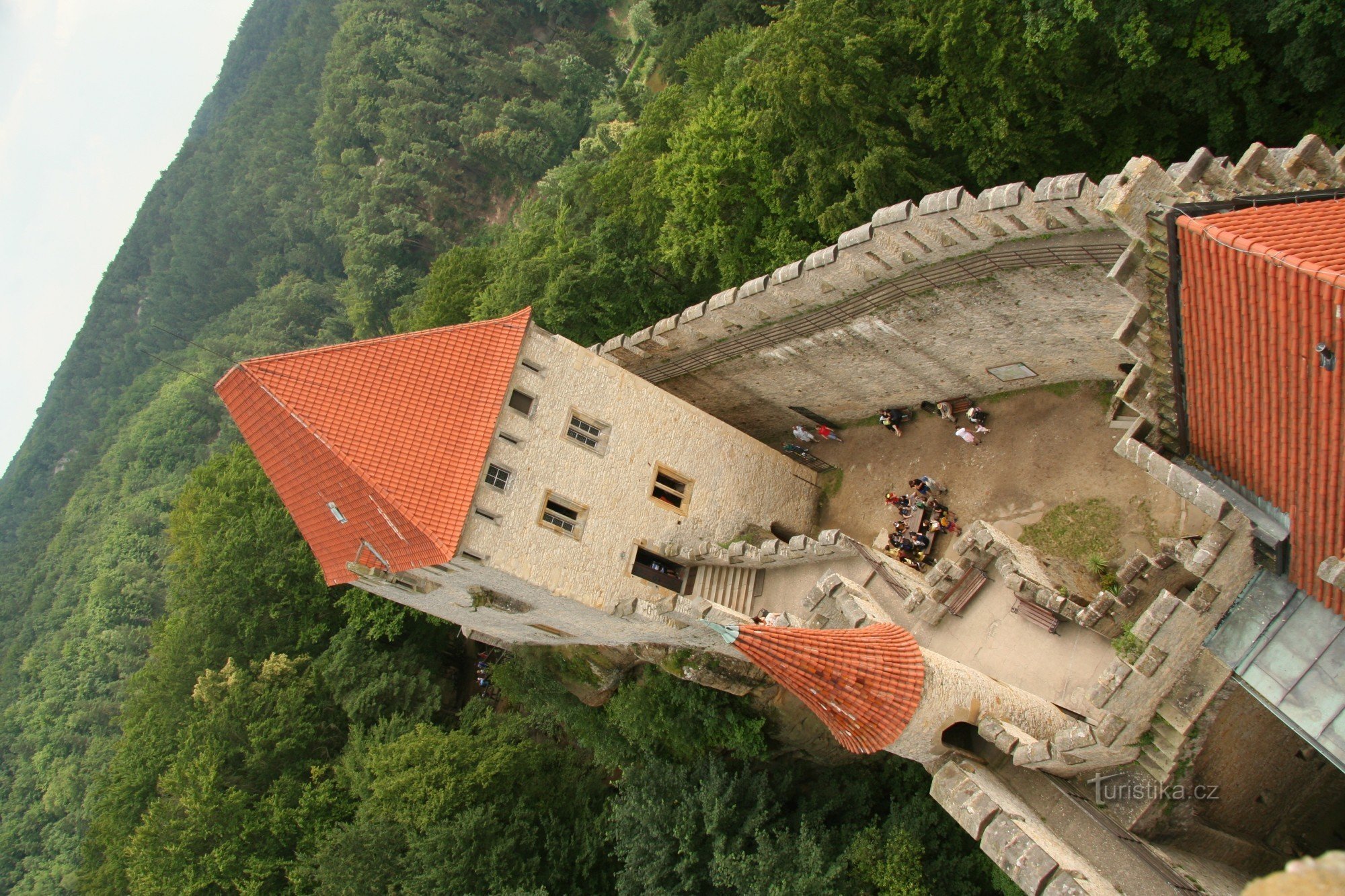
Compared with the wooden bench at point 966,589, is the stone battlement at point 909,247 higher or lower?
higher

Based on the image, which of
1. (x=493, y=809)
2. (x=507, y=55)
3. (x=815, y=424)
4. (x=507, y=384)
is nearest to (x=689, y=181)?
(x=815, y=424)

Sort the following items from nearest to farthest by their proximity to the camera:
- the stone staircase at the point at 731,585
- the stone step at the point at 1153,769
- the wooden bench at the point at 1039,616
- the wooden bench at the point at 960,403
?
1. the stone step at the point at 1153,769
2. the wooden bench at the point at 1039,616
3. the wooden bench at the point at 960,403
4. the stone staircase at the point at 731,585

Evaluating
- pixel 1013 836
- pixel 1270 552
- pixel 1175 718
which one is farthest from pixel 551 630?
pixel 1270 552

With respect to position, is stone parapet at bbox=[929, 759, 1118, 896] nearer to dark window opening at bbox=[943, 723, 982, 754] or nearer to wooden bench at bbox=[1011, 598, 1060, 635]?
dark window opening at bbox=[943, 723, 982, 754]

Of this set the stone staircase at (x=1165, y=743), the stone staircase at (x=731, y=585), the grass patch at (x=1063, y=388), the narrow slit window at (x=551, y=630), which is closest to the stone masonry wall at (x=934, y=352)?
the grass patch at (x=1063, y=388)

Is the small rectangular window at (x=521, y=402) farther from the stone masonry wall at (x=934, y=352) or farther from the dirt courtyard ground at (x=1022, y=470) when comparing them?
the dirt courtyard ground at (x=1022, y=470)
